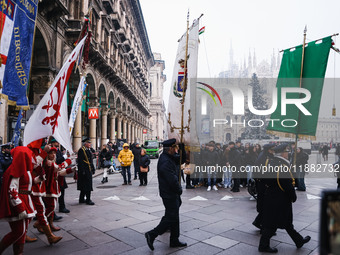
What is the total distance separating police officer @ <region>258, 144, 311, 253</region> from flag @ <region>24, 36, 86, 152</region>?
3.31 m

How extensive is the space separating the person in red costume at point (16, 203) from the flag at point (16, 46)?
2.77 feet

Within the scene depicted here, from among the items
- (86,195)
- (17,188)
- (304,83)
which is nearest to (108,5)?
(86,195)

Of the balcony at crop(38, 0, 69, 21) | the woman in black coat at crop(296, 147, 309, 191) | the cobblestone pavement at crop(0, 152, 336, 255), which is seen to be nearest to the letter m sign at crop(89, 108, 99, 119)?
the balcony at crop(38, 0, 69, 21)

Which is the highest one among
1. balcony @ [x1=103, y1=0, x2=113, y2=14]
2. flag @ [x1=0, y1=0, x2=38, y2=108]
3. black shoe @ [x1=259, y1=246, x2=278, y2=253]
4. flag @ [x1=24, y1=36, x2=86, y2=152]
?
balcony @ [x1=103, y1=0, x2=113, y2=14]

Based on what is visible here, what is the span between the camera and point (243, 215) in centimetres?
639

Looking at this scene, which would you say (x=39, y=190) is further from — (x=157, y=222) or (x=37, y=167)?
(x=157, y=222)

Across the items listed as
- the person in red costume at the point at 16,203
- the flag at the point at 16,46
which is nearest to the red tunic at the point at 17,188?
the person in red costume at the point at 16,203

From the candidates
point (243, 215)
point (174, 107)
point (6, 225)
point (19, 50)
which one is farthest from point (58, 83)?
point (243, 215)

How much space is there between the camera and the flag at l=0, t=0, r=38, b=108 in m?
3.63

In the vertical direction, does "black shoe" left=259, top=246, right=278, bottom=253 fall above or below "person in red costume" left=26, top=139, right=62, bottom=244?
below

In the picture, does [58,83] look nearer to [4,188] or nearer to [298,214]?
[4,188]

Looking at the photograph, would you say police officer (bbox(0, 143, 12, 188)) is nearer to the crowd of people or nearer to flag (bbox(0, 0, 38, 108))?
the crowd of people

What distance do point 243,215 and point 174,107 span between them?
3.09m

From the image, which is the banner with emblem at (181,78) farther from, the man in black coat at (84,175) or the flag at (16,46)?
the man in black coat at (84,175)
